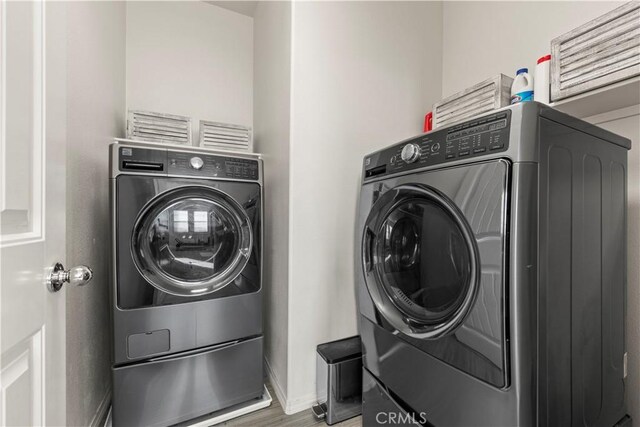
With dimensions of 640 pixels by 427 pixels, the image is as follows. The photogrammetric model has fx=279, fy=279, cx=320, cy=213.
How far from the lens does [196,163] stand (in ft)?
4.48

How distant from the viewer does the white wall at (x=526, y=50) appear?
1135 millimetres

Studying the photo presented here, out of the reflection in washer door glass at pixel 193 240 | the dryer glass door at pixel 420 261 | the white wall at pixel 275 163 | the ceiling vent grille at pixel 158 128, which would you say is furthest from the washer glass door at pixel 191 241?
the dryer glass door at pixel 420 261

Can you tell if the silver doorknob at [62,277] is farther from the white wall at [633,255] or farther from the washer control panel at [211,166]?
the white wall at [633,255]

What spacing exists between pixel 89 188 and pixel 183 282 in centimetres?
63

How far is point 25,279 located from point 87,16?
1323 mm

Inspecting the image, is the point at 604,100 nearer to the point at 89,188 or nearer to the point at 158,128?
the point at 158,128

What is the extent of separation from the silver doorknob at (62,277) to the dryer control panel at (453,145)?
1014mm

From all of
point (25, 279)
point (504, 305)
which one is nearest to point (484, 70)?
point (504, 305)

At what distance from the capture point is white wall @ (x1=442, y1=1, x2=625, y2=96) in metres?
1.30

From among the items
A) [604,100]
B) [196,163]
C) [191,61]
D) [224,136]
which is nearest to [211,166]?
[196,163]

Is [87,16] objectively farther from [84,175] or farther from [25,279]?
[25,279]

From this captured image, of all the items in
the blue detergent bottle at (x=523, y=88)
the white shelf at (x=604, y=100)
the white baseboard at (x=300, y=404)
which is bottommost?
the white baseboard at (x=300, y=404)

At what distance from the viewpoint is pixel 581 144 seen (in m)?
0.85

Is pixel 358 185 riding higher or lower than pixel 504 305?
higher
